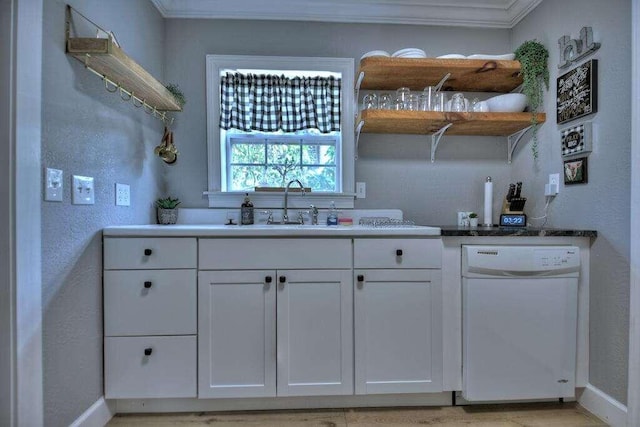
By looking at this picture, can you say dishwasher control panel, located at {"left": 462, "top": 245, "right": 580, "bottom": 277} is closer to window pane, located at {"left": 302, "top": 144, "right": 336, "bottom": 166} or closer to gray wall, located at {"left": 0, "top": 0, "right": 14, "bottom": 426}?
window pane, located at {"left": 302, "top": 144, "right": 336, "bottom": 166}

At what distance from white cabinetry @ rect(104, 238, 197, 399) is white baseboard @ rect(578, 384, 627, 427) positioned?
2.07 metres

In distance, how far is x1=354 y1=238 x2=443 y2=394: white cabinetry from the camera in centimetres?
159

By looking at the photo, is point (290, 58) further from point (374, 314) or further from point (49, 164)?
point (374, 314)

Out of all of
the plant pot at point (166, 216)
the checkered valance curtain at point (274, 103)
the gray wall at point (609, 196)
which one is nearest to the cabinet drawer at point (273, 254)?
the plant pot at point (166, 216)

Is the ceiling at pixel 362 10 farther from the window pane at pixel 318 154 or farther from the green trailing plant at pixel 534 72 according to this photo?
the window pane at pixel 318 154

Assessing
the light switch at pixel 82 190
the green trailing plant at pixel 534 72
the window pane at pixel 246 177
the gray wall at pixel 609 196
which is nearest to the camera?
the light switch at pixel 82 190

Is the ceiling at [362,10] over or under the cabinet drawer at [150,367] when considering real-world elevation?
over

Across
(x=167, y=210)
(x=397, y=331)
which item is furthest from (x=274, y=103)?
(x=397, y=331)

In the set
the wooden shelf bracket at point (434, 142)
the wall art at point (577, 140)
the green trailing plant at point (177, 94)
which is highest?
the green trailing plant at point (177, 94)

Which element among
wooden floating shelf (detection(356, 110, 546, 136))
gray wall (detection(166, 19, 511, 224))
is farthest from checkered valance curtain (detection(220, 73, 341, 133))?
wooden floating shelf (detection(356, 110, 546, 136))

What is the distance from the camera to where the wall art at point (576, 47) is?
1.63m

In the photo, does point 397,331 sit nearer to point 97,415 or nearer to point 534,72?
point 97,415

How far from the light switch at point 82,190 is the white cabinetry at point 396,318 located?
4.23 ft

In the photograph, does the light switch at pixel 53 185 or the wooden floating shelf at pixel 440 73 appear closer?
the light switch at pixel 53 185
